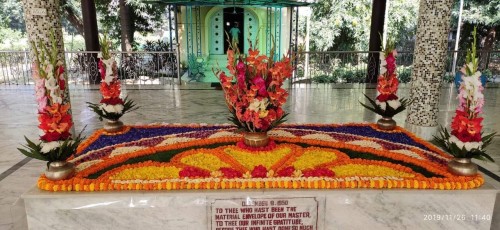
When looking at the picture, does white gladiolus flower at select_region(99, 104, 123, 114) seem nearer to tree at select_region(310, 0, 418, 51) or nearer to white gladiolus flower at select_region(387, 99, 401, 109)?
white gladiolus flower at select_region(387, 99, 401, 109)

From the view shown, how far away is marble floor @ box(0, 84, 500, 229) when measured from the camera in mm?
3883

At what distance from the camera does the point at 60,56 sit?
4668 millimetres

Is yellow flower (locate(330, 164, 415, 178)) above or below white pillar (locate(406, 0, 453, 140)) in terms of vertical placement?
below

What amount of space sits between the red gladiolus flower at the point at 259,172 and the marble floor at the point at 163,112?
1.85 metres

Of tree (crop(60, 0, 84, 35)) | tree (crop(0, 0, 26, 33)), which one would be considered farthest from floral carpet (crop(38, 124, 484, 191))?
tree (crop(0, 0, 26, 33))

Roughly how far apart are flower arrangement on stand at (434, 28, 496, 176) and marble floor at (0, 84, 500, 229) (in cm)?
64

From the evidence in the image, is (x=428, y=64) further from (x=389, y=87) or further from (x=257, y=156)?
(x=257, y=156)

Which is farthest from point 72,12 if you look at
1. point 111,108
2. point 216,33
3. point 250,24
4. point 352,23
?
point 111,108

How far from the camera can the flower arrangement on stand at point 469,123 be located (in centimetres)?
291

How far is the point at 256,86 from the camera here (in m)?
3.14

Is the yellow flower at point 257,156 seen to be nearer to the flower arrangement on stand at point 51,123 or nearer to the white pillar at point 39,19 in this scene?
the flower arrangement on stand at point 51,123

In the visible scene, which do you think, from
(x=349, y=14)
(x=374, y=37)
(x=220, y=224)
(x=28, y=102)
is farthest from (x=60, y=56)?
(x=349, y=14)

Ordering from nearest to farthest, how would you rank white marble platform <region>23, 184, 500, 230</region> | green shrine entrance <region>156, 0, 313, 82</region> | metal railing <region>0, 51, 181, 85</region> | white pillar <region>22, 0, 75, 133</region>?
white marble platform <region>23, 184, 500, 230</region>
white pillar <region>22, 0, 75, 133</region>
metal railing <region>0, 51, 181, 85</region>
green shrine entrance <region>156, 0, 313, 82</region>

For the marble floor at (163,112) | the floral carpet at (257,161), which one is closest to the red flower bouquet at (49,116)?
the floral carpet at (257,161)
